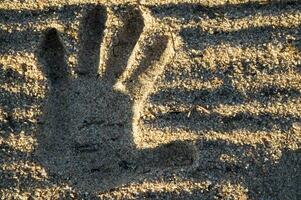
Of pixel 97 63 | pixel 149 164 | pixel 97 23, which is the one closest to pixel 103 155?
pixel 149 164

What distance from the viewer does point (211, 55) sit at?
2.10 meters

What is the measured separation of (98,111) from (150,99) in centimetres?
18

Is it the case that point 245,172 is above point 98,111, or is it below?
below

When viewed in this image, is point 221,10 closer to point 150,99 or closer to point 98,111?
point 150,99

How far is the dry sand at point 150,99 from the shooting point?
2.07 metres

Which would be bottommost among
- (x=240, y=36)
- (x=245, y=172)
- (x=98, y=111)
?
(x=245, y=172)

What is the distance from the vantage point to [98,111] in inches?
82.7

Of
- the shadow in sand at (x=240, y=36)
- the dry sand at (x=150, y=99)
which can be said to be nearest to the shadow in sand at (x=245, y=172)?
the dry sand at (x=150, y=99)

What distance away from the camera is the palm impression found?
6.83 feet

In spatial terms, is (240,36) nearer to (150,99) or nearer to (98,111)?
(150,99)

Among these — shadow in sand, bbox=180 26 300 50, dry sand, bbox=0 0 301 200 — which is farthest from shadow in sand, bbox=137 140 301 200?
shadow in sand, bbox=180 26 300 50

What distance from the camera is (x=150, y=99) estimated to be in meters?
2.10

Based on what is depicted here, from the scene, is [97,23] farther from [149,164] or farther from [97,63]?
[149,164]

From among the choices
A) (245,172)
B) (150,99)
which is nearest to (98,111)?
(150,99)
